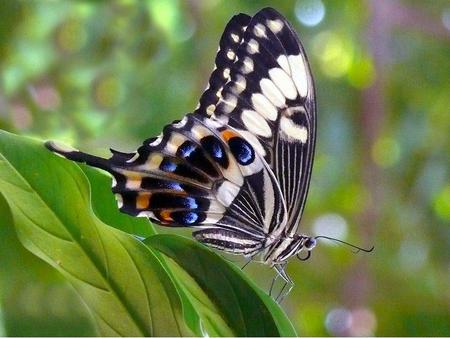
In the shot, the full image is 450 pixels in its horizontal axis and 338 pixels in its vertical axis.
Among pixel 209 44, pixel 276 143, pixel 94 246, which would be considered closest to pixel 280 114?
pixel 276 143

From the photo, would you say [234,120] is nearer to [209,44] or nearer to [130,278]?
[130,278]

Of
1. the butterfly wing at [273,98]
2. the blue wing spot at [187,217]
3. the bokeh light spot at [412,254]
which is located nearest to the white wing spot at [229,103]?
the butterfly wing at [273,98]

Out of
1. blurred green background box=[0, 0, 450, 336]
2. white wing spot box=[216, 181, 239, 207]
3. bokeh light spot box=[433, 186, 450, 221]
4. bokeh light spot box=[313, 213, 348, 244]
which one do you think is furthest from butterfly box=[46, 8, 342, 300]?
bokeh light spot box=[433, 186, 450, 221]

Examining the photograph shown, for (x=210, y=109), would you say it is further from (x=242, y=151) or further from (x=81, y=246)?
(x=81, y=246)

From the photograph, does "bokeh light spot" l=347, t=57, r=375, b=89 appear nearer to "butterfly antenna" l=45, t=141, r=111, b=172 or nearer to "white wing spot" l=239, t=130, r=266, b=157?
"white wing spot" l=239, t=130, r=266, b=157

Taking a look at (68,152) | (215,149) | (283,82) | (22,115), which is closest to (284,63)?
(283,82)
